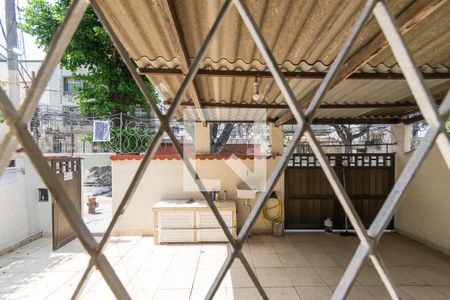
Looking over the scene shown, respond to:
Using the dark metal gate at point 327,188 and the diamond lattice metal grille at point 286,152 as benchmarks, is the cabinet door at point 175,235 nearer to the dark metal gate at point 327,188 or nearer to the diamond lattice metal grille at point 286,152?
the dark metal gate at point 327,188

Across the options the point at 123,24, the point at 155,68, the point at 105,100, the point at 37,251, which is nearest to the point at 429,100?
the point at 123,24

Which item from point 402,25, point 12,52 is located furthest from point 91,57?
point 402,25

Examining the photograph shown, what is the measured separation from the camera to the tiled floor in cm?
299

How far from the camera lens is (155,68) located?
2449mm

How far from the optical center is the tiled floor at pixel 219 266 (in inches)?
118

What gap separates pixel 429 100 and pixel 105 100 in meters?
8.45

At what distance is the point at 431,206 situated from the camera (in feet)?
14.4

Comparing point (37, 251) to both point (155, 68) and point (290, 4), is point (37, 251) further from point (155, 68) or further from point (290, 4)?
point (290, 4)

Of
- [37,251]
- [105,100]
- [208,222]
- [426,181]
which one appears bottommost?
[37,251]

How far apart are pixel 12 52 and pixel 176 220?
4.51 meters

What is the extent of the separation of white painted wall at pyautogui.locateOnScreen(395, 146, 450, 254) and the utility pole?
7516mm

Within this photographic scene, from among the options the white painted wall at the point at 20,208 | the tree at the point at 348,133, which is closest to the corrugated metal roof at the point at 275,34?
the white painted wall at the point at 20,208

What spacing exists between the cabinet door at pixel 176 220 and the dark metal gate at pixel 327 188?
2.26m

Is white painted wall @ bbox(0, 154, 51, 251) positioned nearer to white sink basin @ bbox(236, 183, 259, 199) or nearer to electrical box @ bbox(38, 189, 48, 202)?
electrical box @ bbox(38, 189, 48, 202)
